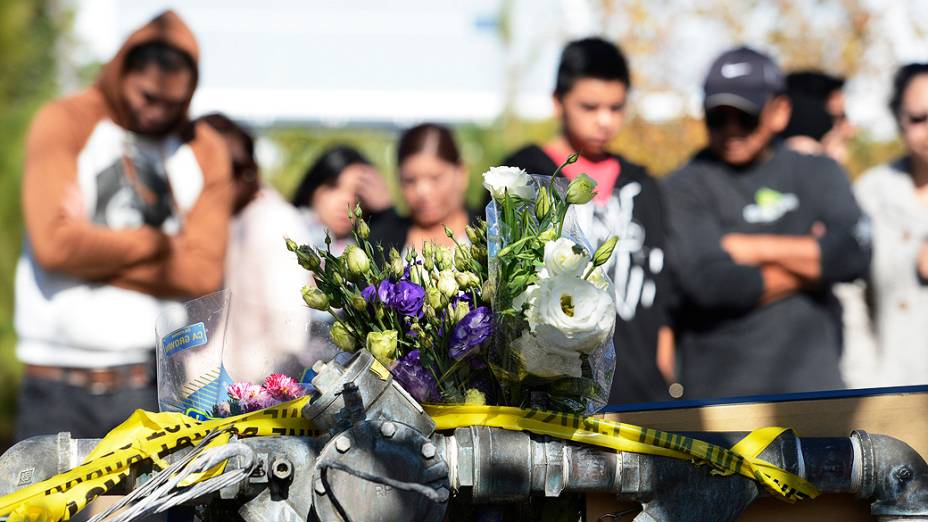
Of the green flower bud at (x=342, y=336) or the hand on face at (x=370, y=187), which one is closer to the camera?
the green flower bud at (x=342, y=336)

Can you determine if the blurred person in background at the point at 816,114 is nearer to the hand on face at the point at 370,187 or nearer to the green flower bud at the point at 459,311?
the hand on face at the point at 370,187

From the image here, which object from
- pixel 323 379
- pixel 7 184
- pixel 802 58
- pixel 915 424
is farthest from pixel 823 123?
pixel 7 184

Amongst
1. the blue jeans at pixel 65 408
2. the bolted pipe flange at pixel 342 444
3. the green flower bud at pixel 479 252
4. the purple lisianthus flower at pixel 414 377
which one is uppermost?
the green flower bud at pixel 479 252

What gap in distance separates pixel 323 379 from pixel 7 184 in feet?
21.4

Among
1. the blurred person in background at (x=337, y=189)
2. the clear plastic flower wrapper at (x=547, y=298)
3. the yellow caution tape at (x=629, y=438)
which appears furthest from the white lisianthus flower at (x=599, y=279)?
the blurred person in background at (x=337, y=189)

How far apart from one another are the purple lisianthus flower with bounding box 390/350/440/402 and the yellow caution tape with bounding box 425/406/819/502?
3cm

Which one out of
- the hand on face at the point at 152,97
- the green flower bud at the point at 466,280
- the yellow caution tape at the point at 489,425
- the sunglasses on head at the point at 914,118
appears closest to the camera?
the yellow caution tape at the point at 489,425

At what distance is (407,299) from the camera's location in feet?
6.27

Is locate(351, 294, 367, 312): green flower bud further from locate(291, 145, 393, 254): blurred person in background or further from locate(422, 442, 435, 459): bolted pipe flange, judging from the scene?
locate(291, 145, 393, 254): blurred person in background

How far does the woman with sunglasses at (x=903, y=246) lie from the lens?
4.55m

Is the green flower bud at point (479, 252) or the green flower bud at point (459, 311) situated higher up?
the green flower bud at point (479, 252)

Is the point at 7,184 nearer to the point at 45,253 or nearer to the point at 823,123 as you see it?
the point at 45,253

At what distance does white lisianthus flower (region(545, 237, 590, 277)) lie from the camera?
70.6 inches

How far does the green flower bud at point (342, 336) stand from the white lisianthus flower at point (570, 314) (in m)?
0.34
